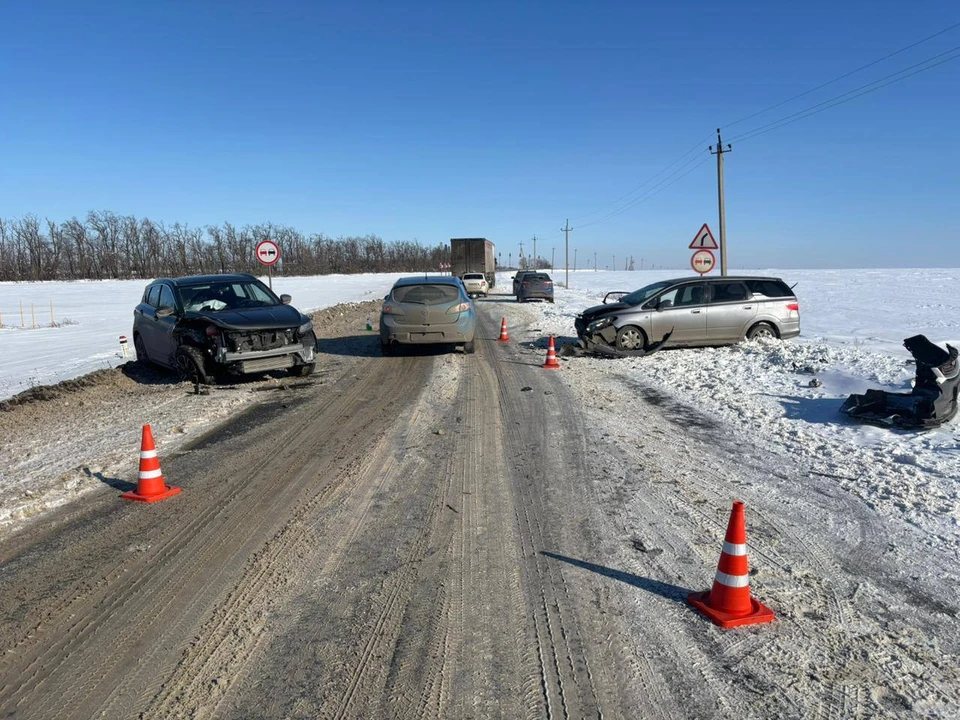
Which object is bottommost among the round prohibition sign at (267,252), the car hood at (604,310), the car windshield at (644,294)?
the car hood at (604,310)

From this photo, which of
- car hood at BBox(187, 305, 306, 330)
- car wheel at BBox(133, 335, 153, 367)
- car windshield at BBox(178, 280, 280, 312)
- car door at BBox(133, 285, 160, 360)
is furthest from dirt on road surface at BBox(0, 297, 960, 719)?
car wheel at BBox(133, 335, 153, 367)

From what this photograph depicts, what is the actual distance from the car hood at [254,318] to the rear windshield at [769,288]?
9606mm

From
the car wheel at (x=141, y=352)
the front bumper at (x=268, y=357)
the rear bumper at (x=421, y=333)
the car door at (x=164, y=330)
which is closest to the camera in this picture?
the front bumper at (x=268, y=357)

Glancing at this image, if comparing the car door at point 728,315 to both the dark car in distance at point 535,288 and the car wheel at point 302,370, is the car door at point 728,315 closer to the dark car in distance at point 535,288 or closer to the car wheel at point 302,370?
the car wheel at point 302,370

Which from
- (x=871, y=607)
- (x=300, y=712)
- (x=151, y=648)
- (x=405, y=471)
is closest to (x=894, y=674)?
(x=871, y=607)

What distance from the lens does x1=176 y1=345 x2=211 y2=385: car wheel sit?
32.1 ft

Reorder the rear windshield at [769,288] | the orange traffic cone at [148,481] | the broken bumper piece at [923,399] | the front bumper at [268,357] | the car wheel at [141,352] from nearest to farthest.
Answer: the orange traffic cone at [148,481] → the broken bumper piece at [923,399] → the front bumper at [268,357] → the car wheel at [141,352] → the rear windshield at [769,288]

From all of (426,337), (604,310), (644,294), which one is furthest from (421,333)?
(644,294)

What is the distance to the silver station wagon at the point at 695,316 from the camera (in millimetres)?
13094

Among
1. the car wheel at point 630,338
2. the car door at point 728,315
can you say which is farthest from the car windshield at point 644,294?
the car door at point 728,315

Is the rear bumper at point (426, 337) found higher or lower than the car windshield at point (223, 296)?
lower

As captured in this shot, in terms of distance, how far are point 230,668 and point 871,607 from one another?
341 centimetres

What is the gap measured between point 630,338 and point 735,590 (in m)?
10.2

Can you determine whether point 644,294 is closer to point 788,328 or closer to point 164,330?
point 788,328
